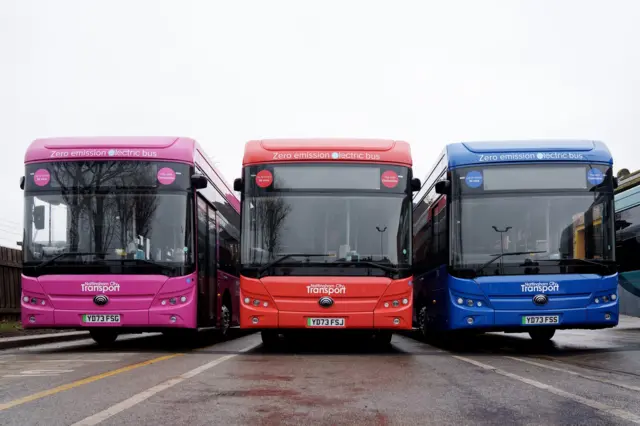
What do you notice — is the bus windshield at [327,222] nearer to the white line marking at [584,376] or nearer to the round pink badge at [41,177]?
the white line marking at [584,376]

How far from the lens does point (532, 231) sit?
1289cm

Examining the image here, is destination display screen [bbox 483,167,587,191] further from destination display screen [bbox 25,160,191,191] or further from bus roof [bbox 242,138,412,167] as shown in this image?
destination display screen [bbox 25,160,191,191]

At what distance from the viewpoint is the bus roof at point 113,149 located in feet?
43.8

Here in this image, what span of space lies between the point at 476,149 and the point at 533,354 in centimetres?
356

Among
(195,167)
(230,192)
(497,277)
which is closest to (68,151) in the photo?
(195,167)

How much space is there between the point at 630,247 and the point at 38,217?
1430cm

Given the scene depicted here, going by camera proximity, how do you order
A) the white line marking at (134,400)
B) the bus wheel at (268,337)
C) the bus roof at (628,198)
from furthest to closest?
the bus roof at (628,198) < the bus wheel at (268,337) < the white line marking at (134,400)

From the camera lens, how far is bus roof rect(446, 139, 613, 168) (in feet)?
43.3

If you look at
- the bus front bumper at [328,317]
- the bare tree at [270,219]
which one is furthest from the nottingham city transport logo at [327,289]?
the bare tree at [270,219]

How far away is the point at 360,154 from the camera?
43.0 ft

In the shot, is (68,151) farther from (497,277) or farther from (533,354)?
(533,354)

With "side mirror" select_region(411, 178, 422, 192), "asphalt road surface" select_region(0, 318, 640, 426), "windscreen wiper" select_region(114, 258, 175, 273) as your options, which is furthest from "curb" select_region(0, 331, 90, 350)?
"side mirror" select_region(411, 178, 422, 192)

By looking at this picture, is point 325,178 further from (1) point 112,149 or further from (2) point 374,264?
(1) point 112,149

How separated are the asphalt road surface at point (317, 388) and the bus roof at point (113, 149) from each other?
331 centimetres
